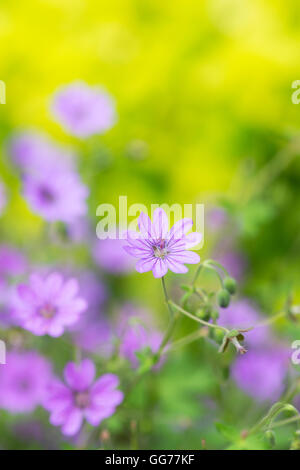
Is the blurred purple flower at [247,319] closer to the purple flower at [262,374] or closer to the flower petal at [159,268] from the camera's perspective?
the purple flower at [262,374]

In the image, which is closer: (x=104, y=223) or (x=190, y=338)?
(x=190, y=338)

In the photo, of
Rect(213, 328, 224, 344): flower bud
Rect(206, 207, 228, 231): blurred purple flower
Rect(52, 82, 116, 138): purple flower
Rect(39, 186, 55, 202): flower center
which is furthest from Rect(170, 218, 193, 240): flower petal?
Rect(206, 207, 228, 231): blurred purple flower

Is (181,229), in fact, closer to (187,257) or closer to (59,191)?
(187,257)

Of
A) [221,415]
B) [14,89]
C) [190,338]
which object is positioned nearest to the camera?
[190,338]

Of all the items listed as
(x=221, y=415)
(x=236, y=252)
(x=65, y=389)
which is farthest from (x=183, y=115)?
(x=65, y=389)

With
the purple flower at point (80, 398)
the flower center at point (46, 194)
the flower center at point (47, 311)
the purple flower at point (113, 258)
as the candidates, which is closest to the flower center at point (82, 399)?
the purple flower at point (80, 398)
